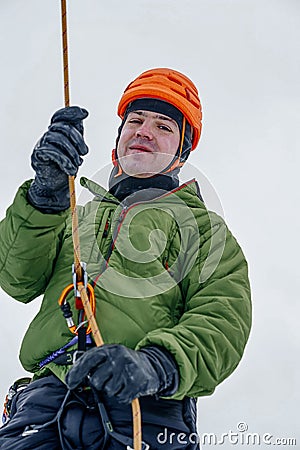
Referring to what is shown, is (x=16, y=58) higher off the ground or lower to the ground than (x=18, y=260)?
higher

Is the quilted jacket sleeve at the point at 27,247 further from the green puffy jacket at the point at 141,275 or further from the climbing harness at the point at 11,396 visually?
the climbing harness at the point at 11,396

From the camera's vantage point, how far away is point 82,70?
6.05 meters

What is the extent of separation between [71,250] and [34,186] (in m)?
0.39

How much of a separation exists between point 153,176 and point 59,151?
76 centimetres

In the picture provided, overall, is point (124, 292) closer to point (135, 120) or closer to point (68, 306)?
point (68, 306)

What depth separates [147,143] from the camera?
111 inches

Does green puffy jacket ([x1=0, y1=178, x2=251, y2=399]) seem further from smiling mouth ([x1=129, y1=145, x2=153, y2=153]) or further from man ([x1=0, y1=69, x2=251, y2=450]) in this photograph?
smiling mouth ([x1=129, y1=145, x2=153, y2=153])

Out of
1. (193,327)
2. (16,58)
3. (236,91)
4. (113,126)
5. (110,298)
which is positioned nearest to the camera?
(193,327)

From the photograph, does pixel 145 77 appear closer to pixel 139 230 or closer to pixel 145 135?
pixel 145 135

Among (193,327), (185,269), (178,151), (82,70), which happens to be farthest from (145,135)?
(82,70)

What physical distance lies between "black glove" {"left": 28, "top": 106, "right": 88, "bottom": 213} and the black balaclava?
523 mm

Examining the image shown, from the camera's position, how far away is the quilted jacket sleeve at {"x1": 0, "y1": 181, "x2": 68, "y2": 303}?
2322 millimetres

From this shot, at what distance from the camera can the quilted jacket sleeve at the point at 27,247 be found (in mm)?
2322

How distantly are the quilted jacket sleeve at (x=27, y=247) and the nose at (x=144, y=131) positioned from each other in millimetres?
523
